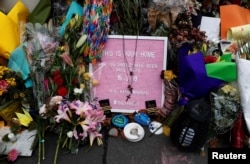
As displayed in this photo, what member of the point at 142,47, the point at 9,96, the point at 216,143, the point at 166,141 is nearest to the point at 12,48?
the point at 9,96

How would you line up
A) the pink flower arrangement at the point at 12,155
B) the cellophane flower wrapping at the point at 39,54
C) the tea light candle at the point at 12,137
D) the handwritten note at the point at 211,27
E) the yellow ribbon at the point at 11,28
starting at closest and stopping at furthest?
the pink flower arrangement at the point at 12,155 < the tea light candle at the point at 12,137 < the cellophane flower wrapping at the point at 39,54 < the yellow ribbon at the point at 11,28 < the handwritten note at the point at 211,27

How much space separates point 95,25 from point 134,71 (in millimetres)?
521

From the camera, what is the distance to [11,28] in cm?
319

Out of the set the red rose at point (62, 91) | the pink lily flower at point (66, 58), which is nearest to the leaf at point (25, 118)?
the red rose at point (62, 91)

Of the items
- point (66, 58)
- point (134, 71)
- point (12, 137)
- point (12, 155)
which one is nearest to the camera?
point (12, 155)

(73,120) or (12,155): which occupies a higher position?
(73,120)

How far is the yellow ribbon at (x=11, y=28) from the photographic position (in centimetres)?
309

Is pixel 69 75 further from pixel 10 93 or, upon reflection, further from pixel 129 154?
pixel 129 154

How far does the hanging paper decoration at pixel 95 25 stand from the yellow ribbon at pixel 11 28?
2.17 ft

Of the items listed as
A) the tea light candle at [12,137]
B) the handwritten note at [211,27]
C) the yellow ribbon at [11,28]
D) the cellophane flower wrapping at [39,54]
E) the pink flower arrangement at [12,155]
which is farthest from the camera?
the handwritten note at [211,27]

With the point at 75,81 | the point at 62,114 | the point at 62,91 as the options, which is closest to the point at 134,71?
the point at 75,81

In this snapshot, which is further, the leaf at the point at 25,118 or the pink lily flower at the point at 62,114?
the leaf at the point at 25,118

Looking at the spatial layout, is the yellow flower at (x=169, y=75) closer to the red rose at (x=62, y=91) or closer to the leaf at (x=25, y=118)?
the red rose at (x=62, y=91)

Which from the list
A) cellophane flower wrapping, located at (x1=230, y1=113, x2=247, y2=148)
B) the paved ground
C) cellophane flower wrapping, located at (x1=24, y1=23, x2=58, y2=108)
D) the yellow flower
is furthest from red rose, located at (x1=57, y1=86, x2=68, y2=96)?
cellophane flower wrapping, located at (x1=230, y1=113, x2=247, y2=148)
